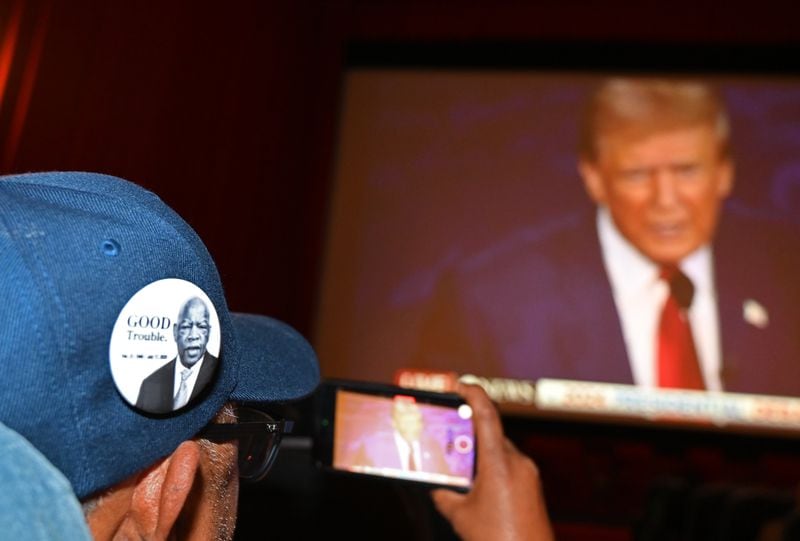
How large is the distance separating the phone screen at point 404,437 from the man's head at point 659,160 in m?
2.85

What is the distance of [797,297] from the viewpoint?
3400 mm

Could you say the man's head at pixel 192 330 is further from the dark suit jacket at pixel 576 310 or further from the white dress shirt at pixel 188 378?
the dark suit jacket at pixel 576 310

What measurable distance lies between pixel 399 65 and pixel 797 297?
250cm

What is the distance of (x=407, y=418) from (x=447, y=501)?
5.6 inches

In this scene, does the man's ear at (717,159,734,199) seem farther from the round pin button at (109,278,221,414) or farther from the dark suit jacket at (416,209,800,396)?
the round pin button at (109,278,221,414)

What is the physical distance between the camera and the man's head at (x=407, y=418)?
0.91 m

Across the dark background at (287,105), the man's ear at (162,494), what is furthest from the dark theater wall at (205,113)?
the man's ear at (162,494)

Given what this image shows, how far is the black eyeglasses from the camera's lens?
0.51 meters

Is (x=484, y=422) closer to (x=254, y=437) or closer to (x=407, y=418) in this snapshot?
(x=407, y=418)

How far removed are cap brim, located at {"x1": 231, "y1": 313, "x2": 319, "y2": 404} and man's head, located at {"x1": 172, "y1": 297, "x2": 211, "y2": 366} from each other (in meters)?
0.13

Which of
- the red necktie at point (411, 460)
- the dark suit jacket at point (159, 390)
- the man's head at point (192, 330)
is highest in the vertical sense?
the man's head at point (192, 330)

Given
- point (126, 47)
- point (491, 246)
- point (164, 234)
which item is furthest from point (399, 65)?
point (164, 234)

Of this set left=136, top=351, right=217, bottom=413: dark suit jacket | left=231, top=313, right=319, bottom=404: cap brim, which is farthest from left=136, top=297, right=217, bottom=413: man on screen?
left=231, top=313, right=319, bottom=404: cap brim

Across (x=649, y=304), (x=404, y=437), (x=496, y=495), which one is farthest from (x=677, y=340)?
(x=496, y=495)
